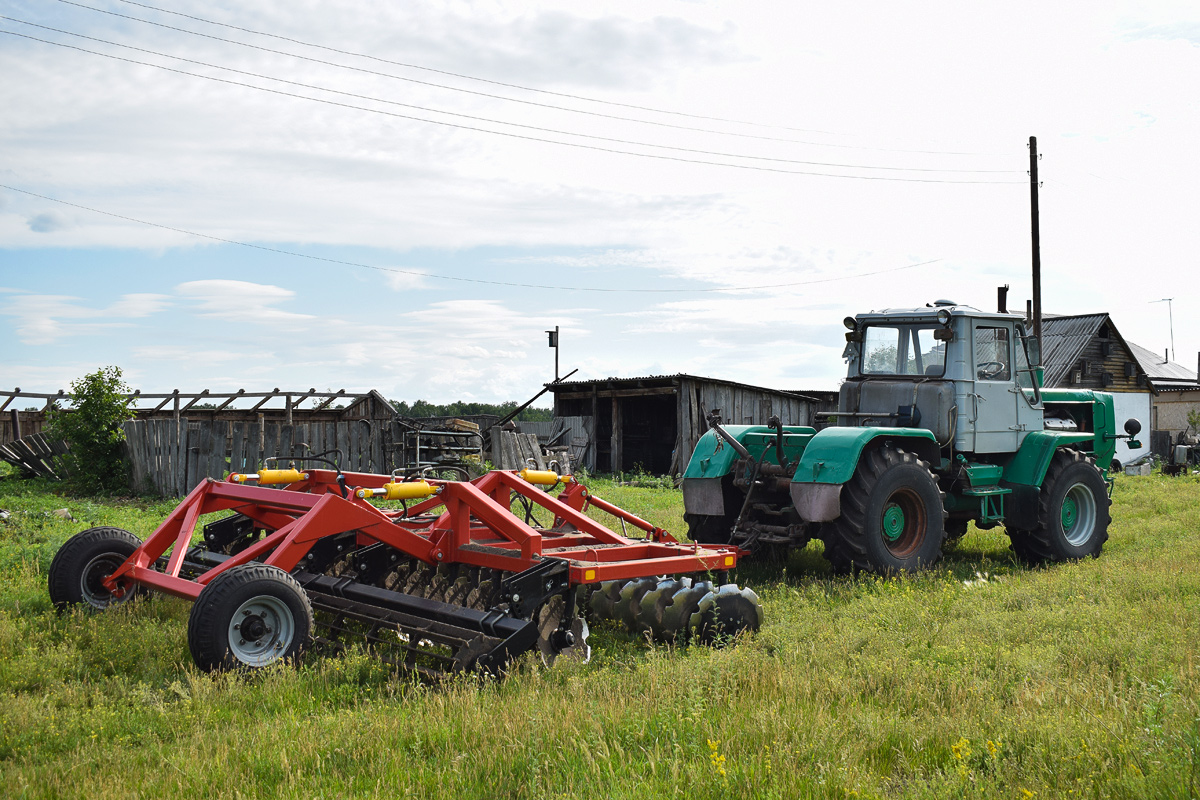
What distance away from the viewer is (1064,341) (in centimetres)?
3578

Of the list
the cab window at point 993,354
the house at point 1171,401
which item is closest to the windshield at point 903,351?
the cab window at point 993,354

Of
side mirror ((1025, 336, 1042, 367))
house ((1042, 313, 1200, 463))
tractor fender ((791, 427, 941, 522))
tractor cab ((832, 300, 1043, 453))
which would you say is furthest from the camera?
house ((1042, 313, 1200, 463))

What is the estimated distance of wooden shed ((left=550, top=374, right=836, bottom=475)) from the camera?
70.3 ft

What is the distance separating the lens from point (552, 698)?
4.70 m

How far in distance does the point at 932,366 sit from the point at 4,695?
323 inches

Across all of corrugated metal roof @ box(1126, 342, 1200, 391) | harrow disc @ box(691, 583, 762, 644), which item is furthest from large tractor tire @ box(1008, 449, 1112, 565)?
corrugated metal roof @ box(1126, 342, 1200, 391)

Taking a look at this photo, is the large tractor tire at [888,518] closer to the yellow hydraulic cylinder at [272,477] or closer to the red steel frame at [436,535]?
the red steel frame at [436,535]

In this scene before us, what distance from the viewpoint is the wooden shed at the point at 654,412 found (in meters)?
21.4

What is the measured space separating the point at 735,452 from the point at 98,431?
13016mm

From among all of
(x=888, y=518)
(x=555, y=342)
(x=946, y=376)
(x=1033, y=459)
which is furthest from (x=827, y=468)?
(x=555, y=342)

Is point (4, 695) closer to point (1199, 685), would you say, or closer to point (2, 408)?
point (1199, 685)

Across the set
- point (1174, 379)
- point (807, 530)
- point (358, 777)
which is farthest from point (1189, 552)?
point (1174, 379)

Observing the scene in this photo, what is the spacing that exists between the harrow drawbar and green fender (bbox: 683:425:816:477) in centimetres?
176

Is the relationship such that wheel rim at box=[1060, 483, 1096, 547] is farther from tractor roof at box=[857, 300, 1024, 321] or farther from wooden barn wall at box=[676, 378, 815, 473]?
wooden barn wall at box=[676, 378, 815, 473]
